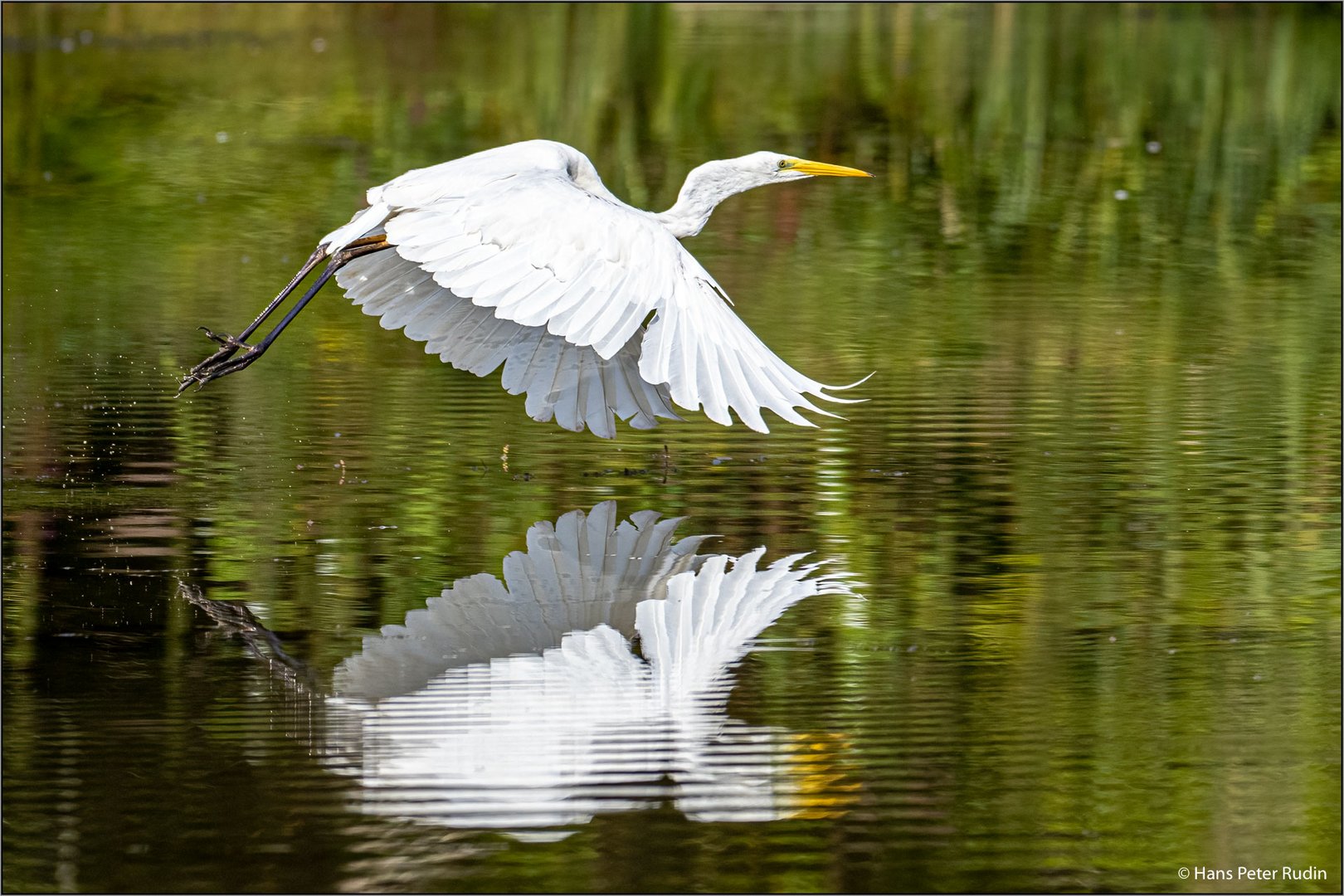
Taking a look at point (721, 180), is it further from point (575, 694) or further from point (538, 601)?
point (575, 694)

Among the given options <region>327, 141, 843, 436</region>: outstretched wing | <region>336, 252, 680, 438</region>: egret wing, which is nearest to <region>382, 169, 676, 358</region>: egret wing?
<region>327, 141, 843, 436</region>: outstretched wing

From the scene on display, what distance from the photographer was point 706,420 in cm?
852

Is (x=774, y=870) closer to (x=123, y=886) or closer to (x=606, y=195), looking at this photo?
(x=123, y=886)

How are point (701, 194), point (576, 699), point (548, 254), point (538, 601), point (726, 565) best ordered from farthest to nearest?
point (701, 194), point (548, 254), point (726, 565), point (538, 601), point (576, 699)

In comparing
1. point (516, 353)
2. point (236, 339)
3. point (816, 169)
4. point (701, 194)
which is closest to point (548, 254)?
point (516, 353)

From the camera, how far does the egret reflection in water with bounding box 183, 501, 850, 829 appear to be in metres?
4.59

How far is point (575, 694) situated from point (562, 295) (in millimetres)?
1686

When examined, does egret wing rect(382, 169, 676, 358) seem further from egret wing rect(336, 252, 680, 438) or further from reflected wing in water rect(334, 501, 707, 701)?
egret wing rect(336, 252, 680, 438)

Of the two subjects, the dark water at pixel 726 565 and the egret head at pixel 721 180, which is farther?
the egret head at pixel 721 180

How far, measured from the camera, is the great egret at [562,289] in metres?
6.24

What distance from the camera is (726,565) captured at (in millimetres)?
6434

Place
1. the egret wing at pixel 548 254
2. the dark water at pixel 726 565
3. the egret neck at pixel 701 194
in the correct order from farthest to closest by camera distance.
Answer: the egret neck at pixel 701 194 < the egret wing at pixel 548 254 < the dark water at pixel 726 565

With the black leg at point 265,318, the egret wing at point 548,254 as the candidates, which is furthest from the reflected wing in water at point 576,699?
the black leg at point 265,318

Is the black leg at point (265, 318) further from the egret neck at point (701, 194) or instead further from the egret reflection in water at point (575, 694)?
the egret reflection in water at point (575, 694)
